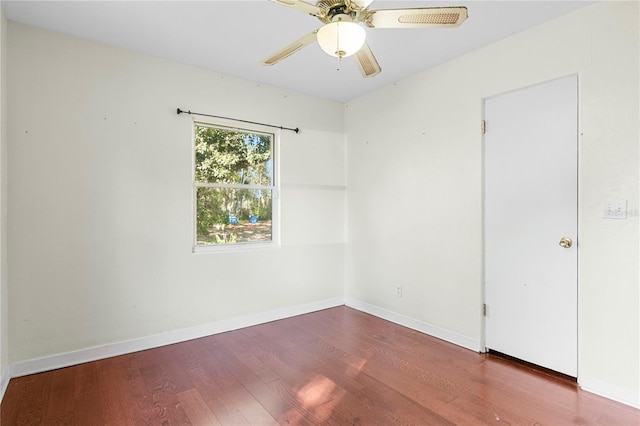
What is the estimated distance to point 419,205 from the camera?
132 inches

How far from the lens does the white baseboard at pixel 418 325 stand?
2920 mm

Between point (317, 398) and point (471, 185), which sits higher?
point (471, 185)

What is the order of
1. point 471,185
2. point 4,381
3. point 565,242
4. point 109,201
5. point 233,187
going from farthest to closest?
point 233,187 < point 471,185 < point 109,201 < point 565,242 < point 4,381

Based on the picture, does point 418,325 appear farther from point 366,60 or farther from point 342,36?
point 342,36

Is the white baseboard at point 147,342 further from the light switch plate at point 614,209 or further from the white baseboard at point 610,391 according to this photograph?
the light switch plate at point 614,209

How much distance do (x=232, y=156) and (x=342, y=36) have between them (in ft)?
7.38

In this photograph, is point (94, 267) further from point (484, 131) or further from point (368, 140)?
point (484, 131)

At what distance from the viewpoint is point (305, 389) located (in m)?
2.27

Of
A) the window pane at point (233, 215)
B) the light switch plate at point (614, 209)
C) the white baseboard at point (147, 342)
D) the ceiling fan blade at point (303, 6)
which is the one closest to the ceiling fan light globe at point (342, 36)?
the ceiling fan blade at point (303, 6)

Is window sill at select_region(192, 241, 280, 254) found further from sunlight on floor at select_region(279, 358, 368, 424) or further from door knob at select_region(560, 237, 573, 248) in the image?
door knob at select_region(560, 237, 573, 248)

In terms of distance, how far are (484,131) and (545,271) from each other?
120cm

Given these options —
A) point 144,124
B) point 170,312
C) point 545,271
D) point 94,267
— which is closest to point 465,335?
point 545,271

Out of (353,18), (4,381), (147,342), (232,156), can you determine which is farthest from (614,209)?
(4,381)

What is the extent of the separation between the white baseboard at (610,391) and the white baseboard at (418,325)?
2.40ft
